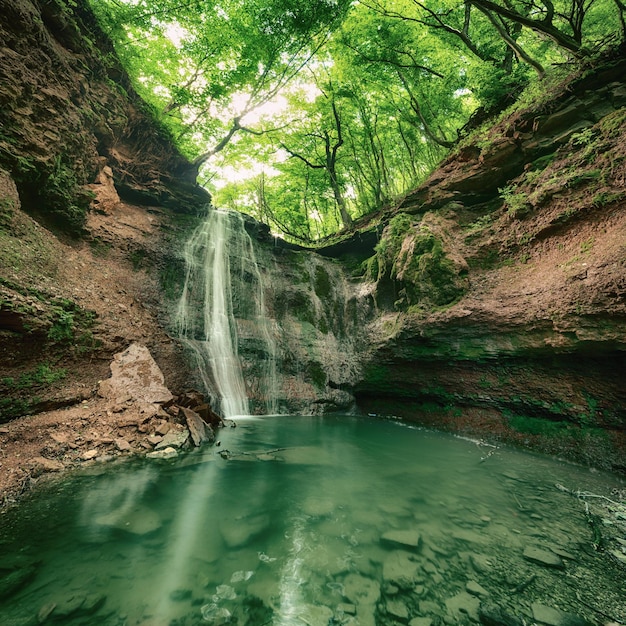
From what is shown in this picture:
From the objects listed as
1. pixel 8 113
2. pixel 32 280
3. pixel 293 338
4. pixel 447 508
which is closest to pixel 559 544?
pixel 447 508

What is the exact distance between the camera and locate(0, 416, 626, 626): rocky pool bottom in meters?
2.22

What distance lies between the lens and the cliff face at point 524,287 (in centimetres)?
575

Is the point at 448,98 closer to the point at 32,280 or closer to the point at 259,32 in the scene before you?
the point at 259,32

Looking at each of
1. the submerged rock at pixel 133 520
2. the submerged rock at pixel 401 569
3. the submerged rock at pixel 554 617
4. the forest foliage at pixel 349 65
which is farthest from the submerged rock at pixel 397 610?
the forest foliage at pixel 349 65

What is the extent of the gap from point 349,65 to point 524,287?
12.6 m

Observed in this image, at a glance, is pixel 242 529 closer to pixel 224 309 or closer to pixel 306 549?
pixel 306 549

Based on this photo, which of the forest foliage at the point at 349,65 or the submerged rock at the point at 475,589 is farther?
the forest foliage at the point at 349,65

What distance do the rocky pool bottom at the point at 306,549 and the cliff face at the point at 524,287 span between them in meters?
1.94

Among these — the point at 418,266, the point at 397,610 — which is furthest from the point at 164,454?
the point at 418,266

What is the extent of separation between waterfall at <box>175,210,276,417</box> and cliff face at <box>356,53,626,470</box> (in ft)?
14.8

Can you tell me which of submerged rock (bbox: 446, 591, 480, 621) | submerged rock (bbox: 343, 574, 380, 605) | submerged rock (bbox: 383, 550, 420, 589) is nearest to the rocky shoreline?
submerged rock (bbox: 343, 574, 380, 605)

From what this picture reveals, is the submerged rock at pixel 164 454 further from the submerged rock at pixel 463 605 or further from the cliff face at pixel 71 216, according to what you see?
the submerged rock at pixel 463 605

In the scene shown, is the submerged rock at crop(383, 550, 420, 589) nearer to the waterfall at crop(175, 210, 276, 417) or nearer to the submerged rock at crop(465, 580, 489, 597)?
the submerged rock at crop(465, 580, 489, 597)

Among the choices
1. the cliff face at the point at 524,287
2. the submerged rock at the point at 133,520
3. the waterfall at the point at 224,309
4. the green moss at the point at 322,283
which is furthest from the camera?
the green moss at the point at 322,283
